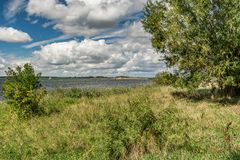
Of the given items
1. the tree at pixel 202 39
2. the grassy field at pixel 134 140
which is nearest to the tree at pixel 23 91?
the grassy field at pixel 134 140

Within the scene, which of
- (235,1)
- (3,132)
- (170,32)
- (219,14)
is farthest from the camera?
(170,32)

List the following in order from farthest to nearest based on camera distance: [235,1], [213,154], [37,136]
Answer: [235,1] < [37,136] < [213,154]

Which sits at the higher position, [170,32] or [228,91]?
[170,32]

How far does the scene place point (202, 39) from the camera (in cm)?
3020

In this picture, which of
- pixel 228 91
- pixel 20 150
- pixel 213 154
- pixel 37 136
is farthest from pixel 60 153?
pixel 228 91

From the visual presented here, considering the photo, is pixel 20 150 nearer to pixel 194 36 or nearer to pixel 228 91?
pixel 194 36

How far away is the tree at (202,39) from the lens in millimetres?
29188

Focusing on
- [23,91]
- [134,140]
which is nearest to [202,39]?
[23,91]

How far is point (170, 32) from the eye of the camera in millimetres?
31828

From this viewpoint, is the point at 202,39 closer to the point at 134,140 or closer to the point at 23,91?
the point at 23,91

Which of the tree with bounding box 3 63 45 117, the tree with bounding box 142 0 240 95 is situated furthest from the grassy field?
the tree with bounding box 142 0 240 95

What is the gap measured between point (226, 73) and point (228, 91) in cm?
374

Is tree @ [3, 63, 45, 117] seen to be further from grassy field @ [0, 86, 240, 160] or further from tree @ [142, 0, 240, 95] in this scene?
tree @ [142, 0, 240, 95]

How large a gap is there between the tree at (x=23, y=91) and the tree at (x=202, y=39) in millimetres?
11583
